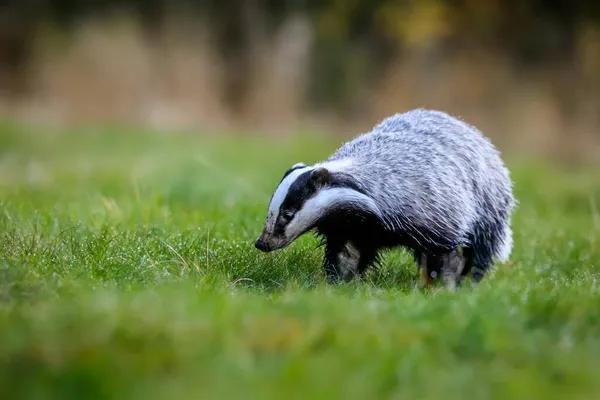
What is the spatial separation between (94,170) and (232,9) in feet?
30.4

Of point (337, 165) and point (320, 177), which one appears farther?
point (337, 165)

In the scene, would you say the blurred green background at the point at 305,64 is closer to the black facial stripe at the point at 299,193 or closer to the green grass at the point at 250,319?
the green grass at the point at 250,319

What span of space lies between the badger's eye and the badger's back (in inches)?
18.7

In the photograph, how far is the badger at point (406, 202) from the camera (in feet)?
17.3

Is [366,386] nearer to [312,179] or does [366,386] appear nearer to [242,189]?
[312,179]

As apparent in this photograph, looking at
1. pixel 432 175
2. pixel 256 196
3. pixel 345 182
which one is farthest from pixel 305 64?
pixel 345 182

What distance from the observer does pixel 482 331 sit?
367 cm

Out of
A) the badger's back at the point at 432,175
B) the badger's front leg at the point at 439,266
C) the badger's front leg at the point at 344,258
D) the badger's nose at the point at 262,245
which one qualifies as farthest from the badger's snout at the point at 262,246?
the badger's front leg at the point at 439,266

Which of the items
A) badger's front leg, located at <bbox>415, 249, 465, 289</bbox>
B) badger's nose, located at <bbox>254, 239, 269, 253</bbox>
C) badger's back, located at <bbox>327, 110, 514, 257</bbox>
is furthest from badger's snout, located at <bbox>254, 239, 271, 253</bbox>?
badger's front leg, located at <bbox>415, 249, 465, 289</bbox>

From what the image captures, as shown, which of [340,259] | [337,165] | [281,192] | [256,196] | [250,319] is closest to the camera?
[250,319]

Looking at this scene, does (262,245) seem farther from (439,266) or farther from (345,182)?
(439,266)

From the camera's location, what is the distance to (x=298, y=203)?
5.21m

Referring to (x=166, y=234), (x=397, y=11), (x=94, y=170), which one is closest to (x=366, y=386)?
(x=166, y=234)

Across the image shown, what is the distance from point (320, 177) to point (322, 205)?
169 mm
